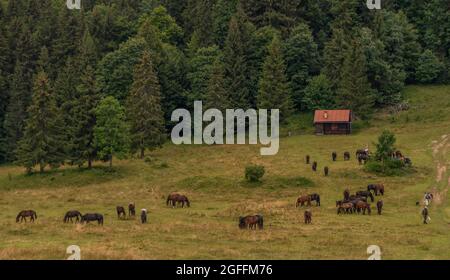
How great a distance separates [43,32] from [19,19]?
15.4 ft

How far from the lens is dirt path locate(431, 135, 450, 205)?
58.1 meters

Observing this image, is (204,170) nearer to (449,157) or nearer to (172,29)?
(449,157)

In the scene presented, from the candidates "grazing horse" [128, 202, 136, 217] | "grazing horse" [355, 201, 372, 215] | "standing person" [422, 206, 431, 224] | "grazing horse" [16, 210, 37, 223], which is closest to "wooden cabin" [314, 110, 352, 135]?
"grazing horse" [355, 201, 372, 215]

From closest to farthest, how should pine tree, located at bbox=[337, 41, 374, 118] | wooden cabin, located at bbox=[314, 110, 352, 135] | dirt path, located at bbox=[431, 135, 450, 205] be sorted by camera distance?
dirt path, located at bbox=[431, 135, 450, 205]
wooden cabin, located at bbox=[314, 110, 352, 135]
pine tree, located at bbox=[337, 41, 374, 118]

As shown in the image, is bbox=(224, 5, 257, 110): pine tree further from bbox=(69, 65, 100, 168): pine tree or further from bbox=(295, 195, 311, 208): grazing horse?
bbox=(295, 195, 311, 208): grazing horse

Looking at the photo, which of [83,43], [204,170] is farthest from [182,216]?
[83,43]

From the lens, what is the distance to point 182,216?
169ft

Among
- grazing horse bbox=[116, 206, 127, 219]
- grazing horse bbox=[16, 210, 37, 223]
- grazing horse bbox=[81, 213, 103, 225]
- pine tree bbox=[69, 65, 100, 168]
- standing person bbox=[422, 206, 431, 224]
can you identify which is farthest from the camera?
pine tree bbox=[69, 65, 100, 168]

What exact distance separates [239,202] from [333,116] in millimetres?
40403

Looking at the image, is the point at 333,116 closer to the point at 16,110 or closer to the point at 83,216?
the point at 16,110

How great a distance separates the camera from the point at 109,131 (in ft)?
256

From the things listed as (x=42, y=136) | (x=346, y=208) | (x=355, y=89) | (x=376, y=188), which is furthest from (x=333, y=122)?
(x=346, y=208)

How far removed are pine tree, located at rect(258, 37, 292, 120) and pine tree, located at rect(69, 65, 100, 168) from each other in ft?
94.2

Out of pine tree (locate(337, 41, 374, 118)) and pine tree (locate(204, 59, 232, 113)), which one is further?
pine tree (locate(337, 41, 374, 118))
